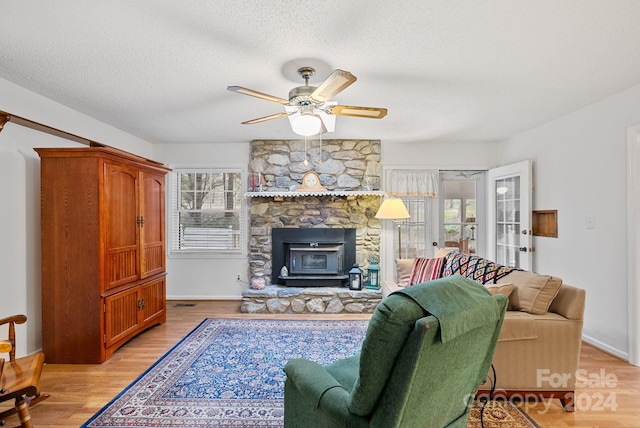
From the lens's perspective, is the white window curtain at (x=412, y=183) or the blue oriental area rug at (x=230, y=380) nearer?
the blue oriental area rug at (x=230, y=380)

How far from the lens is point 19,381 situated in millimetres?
1875

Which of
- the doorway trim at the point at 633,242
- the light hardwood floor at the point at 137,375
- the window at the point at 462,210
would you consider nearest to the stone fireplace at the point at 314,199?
the window at the point at 462,210

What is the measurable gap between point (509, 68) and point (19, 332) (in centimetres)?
460

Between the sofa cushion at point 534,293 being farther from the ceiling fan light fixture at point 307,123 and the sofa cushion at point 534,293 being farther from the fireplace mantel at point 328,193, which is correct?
the fireplace mantel at point 328,193

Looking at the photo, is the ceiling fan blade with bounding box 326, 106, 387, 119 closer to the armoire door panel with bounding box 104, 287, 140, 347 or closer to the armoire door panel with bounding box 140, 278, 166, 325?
the armoire door panel with bounding box 104, 287, 140, 347

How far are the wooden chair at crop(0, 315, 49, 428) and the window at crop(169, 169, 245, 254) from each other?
2.90m

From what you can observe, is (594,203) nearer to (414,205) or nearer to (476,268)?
(476,268)

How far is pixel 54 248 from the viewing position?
287 cm

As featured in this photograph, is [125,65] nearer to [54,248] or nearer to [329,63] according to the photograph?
[329,63]

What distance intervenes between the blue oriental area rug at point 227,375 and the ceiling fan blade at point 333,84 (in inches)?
83.0

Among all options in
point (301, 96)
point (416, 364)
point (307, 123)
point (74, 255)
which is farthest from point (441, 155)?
point (74, 255)

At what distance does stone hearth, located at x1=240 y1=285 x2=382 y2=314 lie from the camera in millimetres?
4344

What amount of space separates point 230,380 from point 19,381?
1261 millimetres

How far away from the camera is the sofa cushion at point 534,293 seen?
218 centimetres
